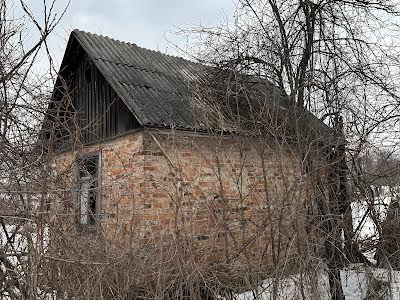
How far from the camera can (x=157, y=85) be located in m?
8.05

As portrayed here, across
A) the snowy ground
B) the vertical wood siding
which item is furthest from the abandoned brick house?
the snowy ground

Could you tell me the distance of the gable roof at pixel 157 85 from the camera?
594 cm

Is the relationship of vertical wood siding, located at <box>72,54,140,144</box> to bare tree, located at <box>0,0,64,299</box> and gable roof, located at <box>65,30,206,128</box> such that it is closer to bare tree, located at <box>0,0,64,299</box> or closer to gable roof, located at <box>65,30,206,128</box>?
gable roof, located at <box>65,30,206,128</box>

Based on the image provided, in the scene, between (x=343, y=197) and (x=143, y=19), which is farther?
(x=143, y=19)

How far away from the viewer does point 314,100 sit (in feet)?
18.9

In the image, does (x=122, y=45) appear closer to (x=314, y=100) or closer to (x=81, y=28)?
(x=81, y=28)

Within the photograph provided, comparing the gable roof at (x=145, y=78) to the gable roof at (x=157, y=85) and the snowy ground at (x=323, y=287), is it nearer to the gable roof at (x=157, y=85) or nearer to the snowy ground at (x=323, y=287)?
the gable roof at (x=157, y=85)

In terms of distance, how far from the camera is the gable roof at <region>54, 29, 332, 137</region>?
5938 mm

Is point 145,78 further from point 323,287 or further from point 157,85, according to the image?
point 323,287

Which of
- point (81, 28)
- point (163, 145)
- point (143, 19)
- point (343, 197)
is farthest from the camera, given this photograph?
point (81, 28)

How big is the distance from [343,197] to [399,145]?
4.46 feet

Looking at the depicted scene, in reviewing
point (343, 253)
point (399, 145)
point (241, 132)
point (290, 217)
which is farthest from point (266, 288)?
point (399, 145)

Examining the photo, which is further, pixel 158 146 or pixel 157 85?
pixel 157 85

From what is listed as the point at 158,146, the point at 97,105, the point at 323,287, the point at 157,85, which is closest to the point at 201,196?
the point at 158,146
